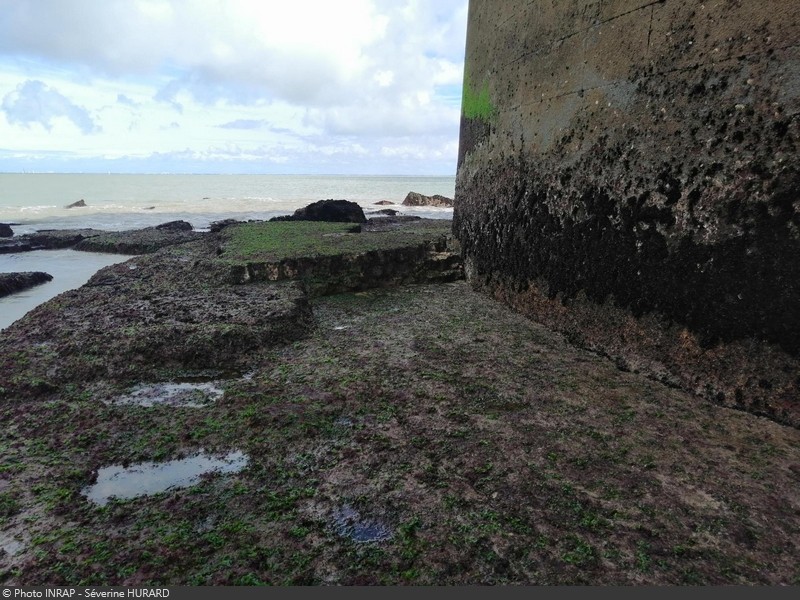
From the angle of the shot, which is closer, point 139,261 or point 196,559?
point 196,559

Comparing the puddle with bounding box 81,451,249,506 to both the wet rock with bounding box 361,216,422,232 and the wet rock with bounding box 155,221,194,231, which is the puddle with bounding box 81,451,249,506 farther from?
the wet rock with bounding box 155,221,194,231

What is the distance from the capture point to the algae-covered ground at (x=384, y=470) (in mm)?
1795

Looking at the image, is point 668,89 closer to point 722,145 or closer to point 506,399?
point 722,145

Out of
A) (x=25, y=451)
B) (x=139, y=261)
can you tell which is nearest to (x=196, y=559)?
(x=25, y=451)

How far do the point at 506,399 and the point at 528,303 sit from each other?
178cm

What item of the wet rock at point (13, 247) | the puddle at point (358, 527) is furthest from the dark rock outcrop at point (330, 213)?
the puddle at point (358, 527)

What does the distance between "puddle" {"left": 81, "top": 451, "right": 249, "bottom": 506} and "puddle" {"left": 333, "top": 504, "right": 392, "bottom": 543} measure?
1.91 feet

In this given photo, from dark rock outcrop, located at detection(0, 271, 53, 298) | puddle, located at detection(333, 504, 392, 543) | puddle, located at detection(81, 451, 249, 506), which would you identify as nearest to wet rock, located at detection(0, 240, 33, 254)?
dark rock outcrop, located at detection(0, 271, 53, 298)

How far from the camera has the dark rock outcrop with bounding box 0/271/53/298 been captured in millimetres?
6762

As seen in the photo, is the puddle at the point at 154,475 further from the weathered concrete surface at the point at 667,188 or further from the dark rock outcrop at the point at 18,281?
the dark rock outcrop at the point at 18,281

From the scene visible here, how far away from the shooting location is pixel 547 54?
4.41 meters

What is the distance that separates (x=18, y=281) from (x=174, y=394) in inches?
212

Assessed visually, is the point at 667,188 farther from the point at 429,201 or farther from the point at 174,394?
the point at 429,201

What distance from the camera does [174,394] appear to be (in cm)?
317
